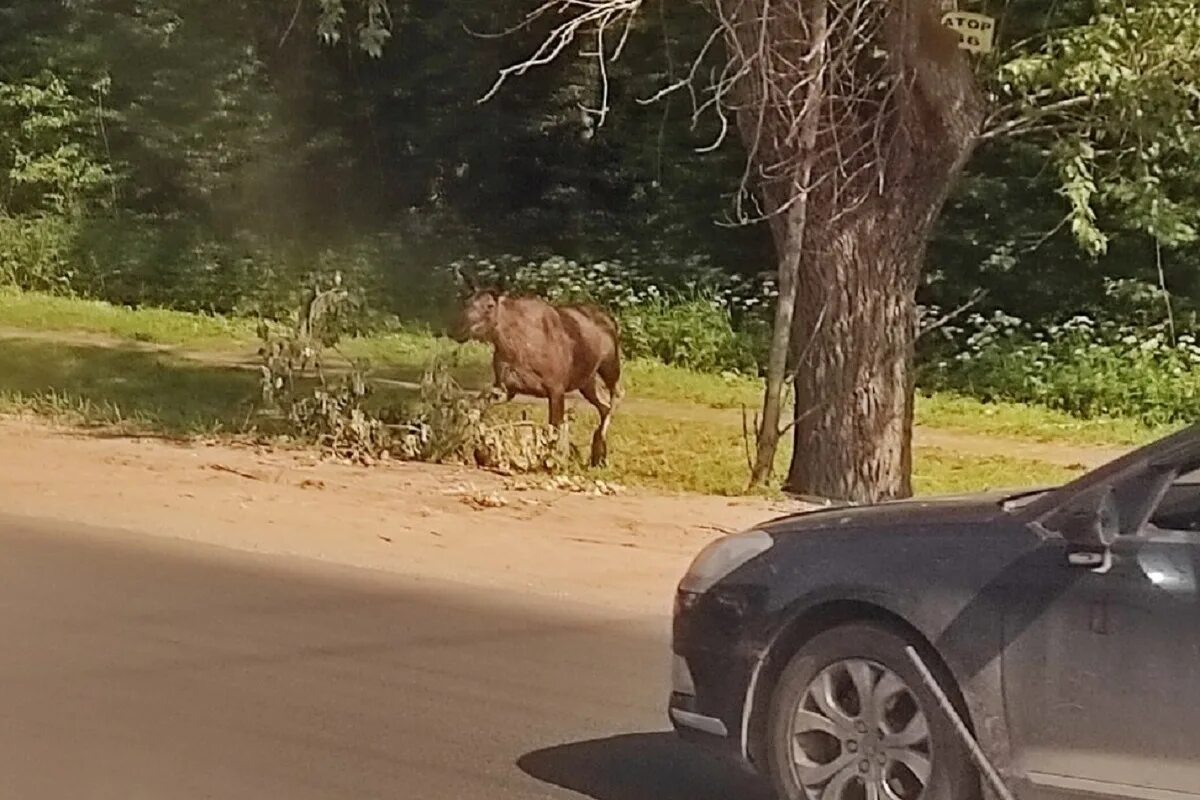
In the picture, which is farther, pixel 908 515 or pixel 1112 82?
pixel 1112 82

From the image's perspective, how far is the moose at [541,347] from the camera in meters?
15.1

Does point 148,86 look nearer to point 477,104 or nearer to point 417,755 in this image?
point 477,104

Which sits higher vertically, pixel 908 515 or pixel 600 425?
pixel 908 515

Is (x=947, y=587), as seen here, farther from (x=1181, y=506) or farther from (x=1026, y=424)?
(x=1026, y=424)

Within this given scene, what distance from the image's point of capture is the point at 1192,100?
1424cm

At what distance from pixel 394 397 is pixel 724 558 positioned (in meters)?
10.5

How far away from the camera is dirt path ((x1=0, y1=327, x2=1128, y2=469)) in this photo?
17.6m

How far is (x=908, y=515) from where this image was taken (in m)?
6.01

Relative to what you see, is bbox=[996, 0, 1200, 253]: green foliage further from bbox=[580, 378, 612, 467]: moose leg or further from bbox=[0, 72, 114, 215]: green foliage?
bbox=[0, 72, 114, 215]: green foliage

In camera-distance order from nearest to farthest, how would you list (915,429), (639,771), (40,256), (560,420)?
(639,771), (560,420), (915,429), (40,256)

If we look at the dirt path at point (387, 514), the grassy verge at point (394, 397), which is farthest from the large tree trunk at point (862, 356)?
the grassy verge at point (394, 397)

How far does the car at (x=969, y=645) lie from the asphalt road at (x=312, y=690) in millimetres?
685

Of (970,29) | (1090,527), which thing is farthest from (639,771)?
(970,29)

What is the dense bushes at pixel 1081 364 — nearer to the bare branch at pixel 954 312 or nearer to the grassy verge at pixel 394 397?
the bare branch at pixel 954 312
